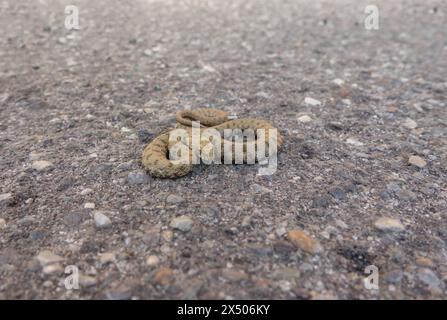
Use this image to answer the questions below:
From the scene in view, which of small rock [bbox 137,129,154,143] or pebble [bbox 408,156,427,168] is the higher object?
small rock [bbox 137,129,154,143]

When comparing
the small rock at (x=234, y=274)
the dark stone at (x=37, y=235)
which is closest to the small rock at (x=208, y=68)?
the dark stone at (x=37, y=235)

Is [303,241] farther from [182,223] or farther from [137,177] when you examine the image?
[137,177]

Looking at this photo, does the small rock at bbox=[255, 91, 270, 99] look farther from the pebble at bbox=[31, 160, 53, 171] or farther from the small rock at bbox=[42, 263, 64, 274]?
the small rock at bbox=[42, 263, 64, 274]

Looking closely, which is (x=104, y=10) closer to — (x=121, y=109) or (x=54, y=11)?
(x=54, y=11)

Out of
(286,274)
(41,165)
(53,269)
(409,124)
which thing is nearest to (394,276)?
(286,274)

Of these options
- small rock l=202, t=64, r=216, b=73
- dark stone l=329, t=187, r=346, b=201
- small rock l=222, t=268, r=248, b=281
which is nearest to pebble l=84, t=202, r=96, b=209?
small rock l=222, t=268, r=248, b=281

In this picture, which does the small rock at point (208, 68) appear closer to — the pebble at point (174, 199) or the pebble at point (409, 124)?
the pebble at point (409, 124)
